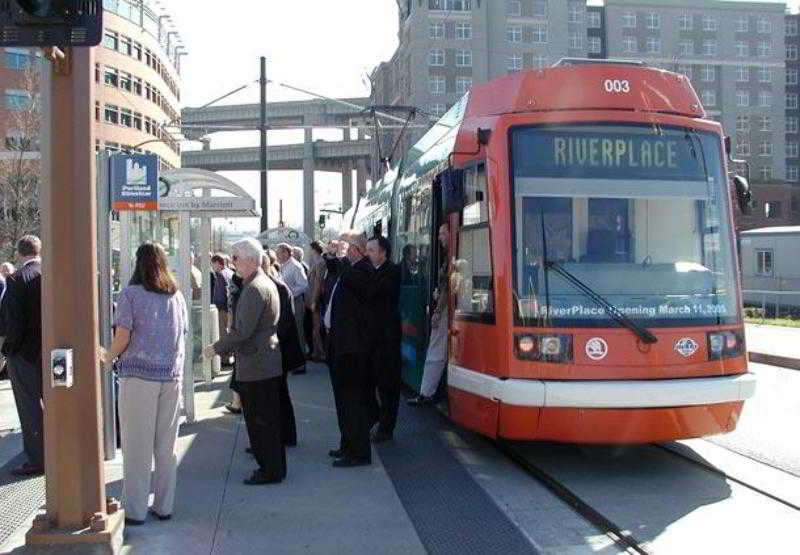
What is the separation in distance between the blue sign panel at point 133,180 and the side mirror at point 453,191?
98.7 inches

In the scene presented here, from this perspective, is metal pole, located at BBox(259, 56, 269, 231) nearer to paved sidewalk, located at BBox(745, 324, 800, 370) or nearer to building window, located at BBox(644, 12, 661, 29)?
paved sidewalk, located at BBox(745, 324, 800, 370)

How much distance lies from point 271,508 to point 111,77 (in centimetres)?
6706

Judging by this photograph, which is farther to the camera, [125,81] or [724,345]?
[125,81]

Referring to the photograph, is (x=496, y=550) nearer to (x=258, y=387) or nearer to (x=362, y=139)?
(x=258, y=387)

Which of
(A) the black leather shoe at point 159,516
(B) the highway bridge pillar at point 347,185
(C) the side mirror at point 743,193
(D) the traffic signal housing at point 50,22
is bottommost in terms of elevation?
(A) the black leather shoe at point 159,516

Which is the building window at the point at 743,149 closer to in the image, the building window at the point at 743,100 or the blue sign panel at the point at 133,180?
the building window at the point at 743,100

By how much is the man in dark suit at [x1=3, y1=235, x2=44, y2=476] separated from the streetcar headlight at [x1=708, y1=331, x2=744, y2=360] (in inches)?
199

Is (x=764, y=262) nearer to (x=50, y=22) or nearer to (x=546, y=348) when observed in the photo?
(x=546, y=348)

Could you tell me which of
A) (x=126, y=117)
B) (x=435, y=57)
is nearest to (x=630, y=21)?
(x=435, y=57)

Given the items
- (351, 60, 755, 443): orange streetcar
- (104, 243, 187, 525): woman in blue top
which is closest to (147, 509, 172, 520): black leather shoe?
(104, 243, 187, 525): woman in blue top

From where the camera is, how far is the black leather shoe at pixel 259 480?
6664mm

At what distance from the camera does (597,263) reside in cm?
680

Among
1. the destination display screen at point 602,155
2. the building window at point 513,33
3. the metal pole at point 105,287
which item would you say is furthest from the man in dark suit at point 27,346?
the building window at point 513,33

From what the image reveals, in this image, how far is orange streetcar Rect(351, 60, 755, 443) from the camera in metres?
6.51
